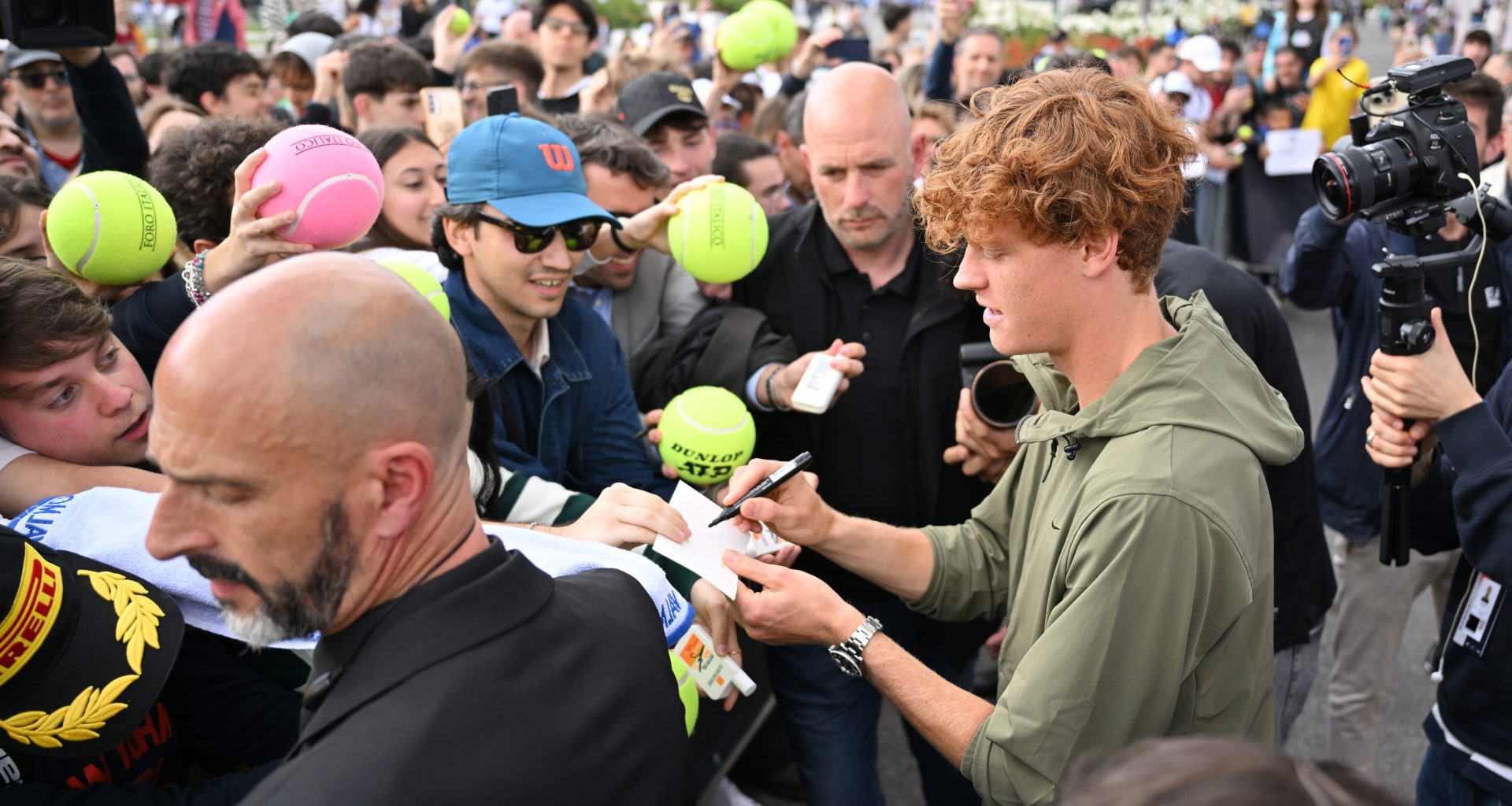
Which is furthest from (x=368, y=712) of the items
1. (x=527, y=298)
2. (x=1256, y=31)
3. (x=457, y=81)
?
(x=1256, y=31)

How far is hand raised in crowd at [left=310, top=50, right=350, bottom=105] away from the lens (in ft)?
18.2

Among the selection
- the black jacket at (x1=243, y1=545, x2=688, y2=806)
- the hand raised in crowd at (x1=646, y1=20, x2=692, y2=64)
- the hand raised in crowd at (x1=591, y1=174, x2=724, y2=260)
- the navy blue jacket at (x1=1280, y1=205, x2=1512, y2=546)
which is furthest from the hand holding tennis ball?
the hand raised in crowd at (x1=646, y1=20, x2=692, y2=64)

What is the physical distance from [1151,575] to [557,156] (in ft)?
5.91

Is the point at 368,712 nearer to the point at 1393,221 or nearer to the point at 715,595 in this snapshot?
the point at 715,595

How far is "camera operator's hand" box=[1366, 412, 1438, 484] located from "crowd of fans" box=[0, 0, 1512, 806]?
12 mm

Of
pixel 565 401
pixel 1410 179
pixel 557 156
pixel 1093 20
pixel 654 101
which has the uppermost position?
pixel 1410 179

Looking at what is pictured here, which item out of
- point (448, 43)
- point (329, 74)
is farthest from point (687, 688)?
point (448, 43)

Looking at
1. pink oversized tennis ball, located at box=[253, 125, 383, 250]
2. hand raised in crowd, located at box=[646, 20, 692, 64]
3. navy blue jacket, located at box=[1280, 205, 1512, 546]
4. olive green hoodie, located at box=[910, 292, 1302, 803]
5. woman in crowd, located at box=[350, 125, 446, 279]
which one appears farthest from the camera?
hand raised in crowd, located at box=[646, 20, 692, 64]

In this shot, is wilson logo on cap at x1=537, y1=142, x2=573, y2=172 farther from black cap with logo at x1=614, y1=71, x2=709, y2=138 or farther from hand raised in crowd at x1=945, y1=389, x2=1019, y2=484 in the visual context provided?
black cap with logo at x1=614, y1=71, x2=709, y2=138

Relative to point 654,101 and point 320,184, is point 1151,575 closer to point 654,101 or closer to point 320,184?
point 320,184

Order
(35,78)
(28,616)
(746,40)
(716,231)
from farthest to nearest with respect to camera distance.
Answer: (746,40) < (35,78) < (716,231) < (28,616)

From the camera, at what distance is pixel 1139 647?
65.1 inches

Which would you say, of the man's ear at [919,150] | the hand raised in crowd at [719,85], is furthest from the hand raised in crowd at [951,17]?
the man's ear at [919,150]

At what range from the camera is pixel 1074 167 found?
1.79m
